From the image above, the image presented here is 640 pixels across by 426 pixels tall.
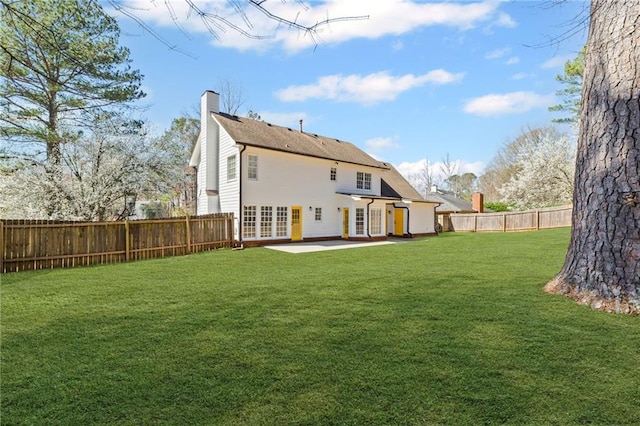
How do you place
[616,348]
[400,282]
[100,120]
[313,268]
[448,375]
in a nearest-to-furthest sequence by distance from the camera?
[448,375]
[616,348]
[400,282]
[313,268]
[100,120]

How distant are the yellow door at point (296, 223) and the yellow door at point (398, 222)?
25.2 ft

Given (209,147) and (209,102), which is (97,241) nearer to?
(209,147)

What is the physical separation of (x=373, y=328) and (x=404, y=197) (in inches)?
746

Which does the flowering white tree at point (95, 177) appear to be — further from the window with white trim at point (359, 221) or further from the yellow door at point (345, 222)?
the window with white trim at point (359, 221)

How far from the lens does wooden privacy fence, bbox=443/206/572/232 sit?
20.3 m

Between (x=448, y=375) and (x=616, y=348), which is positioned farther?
(x=616, y=348)

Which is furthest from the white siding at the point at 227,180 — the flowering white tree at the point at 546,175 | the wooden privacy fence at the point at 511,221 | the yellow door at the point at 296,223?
the flowering white tree at the point at 546,175

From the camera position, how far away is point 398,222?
21.3m

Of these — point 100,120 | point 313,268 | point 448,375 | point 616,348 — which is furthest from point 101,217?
point 616,348

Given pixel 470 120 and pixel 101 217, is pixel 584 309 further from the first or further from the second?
pixel 470 120

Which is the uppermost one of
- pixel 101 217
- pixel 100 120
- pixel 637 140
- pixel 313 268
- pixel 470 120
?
pixel 470 120

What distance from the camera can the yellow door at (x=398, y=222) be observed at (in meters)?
21.2

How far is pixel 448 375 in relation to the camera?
270 cm

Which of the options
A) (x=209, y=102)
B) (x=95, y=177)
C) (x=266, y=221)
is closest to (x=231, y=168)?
(x=266, y=221)
